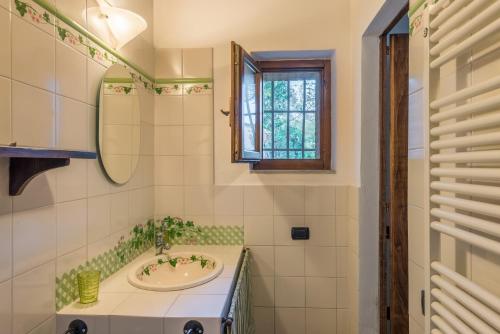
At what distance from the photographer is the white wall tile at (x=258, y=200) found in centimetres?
201

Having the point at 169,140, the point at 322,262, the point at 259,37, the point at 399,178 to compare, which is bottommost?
the point at 322,262

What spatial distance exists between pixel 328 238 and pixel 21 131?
175 centimetres

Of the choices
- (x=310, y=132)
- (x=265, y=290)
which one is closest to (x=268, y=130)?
(x=310, y=132)

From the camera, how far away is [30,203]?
97 centimetres

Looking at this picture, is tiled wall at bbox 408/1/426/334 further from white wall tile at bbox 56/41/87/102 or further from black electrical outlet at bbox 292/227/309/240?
white wall tile at bbox 56/41/87/102

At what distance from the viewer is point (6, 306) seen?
874 millimetres

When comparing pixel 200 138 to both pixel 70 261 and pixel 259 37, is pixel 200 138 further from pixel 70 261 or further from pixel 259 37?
pixel 70 261

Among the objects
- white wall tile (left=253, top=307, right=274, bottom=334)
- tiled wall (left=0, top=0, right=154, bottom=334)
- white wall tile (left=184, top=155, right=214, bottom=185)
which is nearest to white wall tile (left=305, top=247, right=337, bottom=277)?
white wall tile (left=253, top=307, right=274, bottom=334)

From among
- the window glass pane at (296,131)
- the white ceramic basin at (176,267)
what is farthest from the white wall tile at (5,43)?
the window glass pane at (296,131)

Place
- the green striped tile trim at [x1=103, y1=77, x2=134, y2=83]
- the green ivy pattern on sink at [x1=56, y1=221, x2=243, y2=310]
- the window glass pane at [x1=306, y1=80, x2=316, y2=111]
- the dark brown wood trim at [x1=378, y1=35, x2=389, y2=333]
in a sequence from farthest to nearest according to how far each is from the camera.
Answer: the window glass pane at [x1=306, y1=80, x2=316, y2=111], the dark brown wood trim at [x1=378, y1=35, x2=389, y2=333], the green striped tile trim at [x1=103, y1=77, x2=134, y2=83], the green ivy pattern on sink at [x1=56, y1=221, x2=243, y2=310]

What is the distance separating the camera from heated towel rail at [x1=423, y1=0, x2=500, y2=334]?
624 millimetres

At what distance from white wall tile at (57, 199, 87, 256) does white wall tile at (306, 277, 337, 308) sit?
143 centimetres

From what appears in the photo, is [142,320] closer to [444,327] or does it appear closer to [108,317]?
[108,317]

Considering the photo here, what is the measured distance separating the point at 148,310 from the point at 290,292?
1149mm
